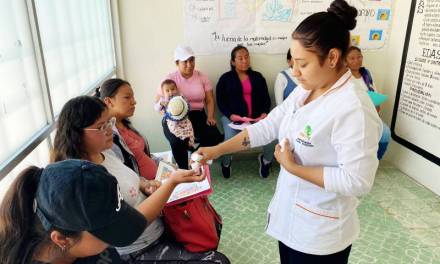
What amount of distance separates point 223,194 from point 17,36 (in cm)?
197

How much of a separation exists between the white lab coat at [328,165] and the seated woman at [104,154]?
17.0 inches

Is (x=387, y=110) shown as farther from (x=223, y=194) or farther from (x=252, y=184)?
(x=223, y=194)

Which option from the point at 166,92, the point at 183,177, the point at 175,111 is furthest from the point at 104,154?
the point at 166,92

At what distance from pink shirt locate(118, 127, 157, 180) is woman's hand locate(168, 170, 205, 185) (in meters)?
0.57

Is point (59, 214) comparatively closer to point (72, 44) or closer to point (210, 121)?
point (72, 44)

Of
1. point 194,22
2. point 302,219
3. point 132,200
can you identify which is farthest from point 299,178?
point 194,22

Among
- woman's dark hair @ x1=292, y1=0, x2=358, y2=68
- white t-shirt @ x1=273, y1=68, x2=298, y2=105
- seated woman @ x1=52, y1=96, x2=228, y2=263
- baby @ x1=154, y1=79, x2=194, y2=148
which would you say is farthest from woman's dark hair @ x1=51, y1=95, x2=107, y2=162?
white t-shirt @ x1=273, y1=68, x2=298, y2=105

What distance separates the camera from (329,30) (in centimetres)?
102

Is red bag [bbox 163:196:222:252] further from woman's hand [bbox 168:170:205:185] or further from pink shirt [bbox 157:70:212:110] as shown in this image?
pink shirt [bbox 157:70:212:110]

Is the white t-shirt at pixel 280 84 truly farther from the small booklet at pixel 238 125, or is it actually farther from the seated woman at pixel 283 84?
the small booklet at pixel 238 125

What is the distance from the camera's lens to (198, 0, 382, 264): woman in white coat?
101 centimetres

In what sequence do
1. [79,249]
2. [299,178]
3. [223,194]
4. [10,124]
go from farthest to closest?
[223,194] → [10,124] → [299,178] → [79,249]

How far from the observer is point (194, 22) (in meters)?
3.19

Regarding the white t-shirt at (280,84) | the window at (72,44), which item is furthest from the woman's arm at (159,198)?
the white t-shirt at (280,84)
